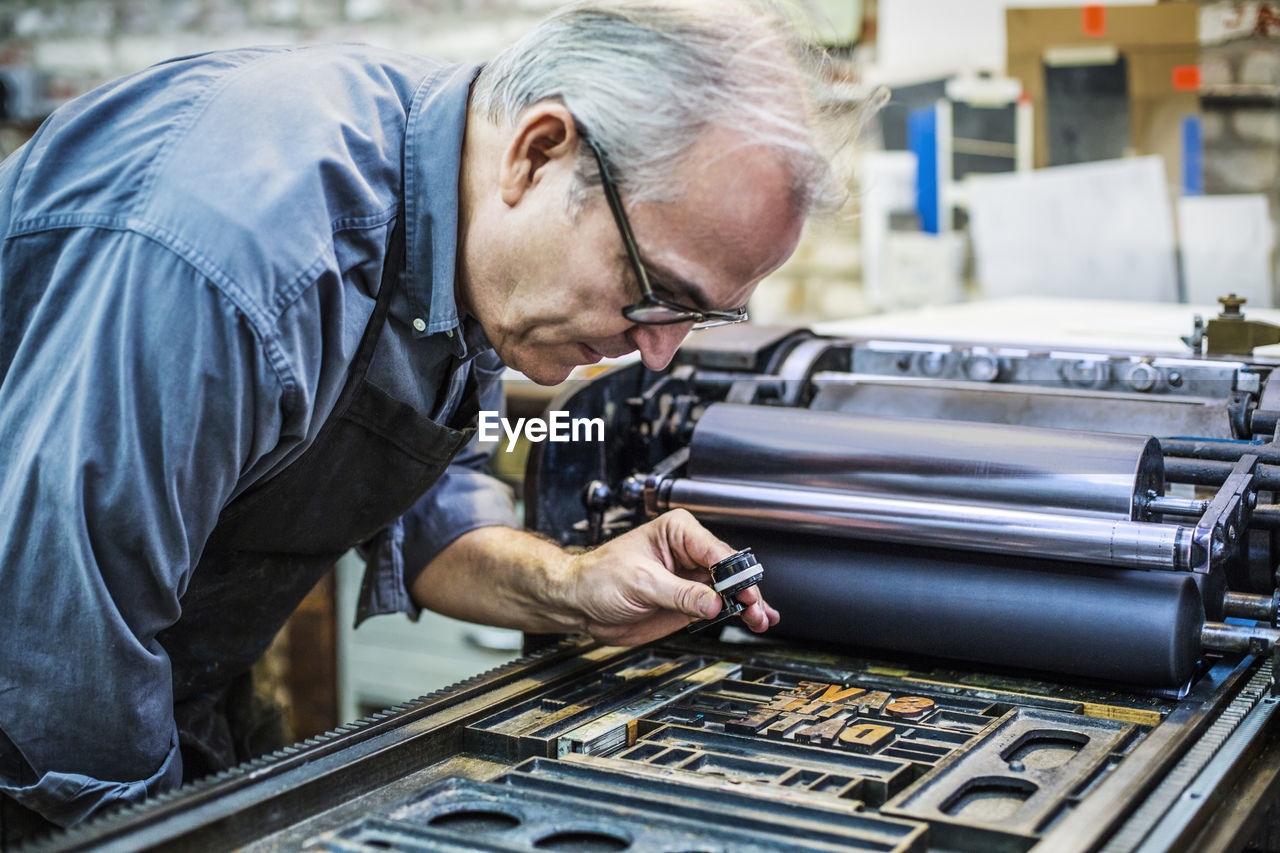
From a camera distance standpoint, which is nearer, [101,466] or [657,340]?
[101,466]

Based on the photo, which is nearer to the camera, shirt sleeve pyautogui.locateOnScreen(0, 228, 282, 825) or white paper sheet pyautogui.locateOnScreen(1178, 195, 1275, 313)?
shirt sleeve pyautogui.locateOnScreen(0, 228, 282, 825)

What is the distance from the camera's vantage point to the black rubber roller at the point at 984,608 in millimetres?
1338

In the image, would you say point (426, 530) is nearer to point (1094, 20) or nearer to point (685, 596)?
point (685, 596)

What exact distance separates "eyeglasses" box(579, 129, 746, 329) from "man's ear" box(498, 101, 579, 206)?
22 mm

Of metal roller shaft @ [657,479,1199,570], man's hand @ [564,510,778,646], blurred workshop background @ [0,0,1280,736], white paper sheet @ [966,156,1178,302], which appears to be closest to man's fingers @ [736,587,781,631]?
man's hand @ [564,510,778,646]

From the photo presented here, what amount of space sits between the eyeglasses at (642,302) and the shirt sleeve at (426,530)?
1.56 ft

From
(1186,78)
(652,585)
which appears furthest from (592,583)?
(1186,78)

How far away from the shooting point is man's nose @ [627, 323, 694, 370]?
1.31 m

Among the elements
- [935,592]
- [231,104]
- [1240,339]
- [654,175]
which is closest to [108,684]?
[231,104]

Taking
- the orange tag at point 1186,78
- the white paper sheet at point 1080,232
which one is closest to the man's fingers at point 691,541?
the white paper sheet at point 1080,232

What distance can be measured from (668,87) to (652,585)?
0.54m

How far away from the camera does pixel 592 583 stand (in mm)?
1495

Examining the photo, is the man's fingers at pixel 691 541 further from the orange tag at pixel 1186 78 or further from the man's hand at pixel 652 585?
the orange tag at pixel 1186 78

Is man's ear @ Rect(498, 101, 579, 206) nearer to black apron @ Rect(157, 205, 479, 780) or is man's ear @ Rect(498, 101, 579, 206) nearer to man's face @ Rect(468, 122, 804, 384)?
man's face @ Rect(468, 122, 804, 384)
